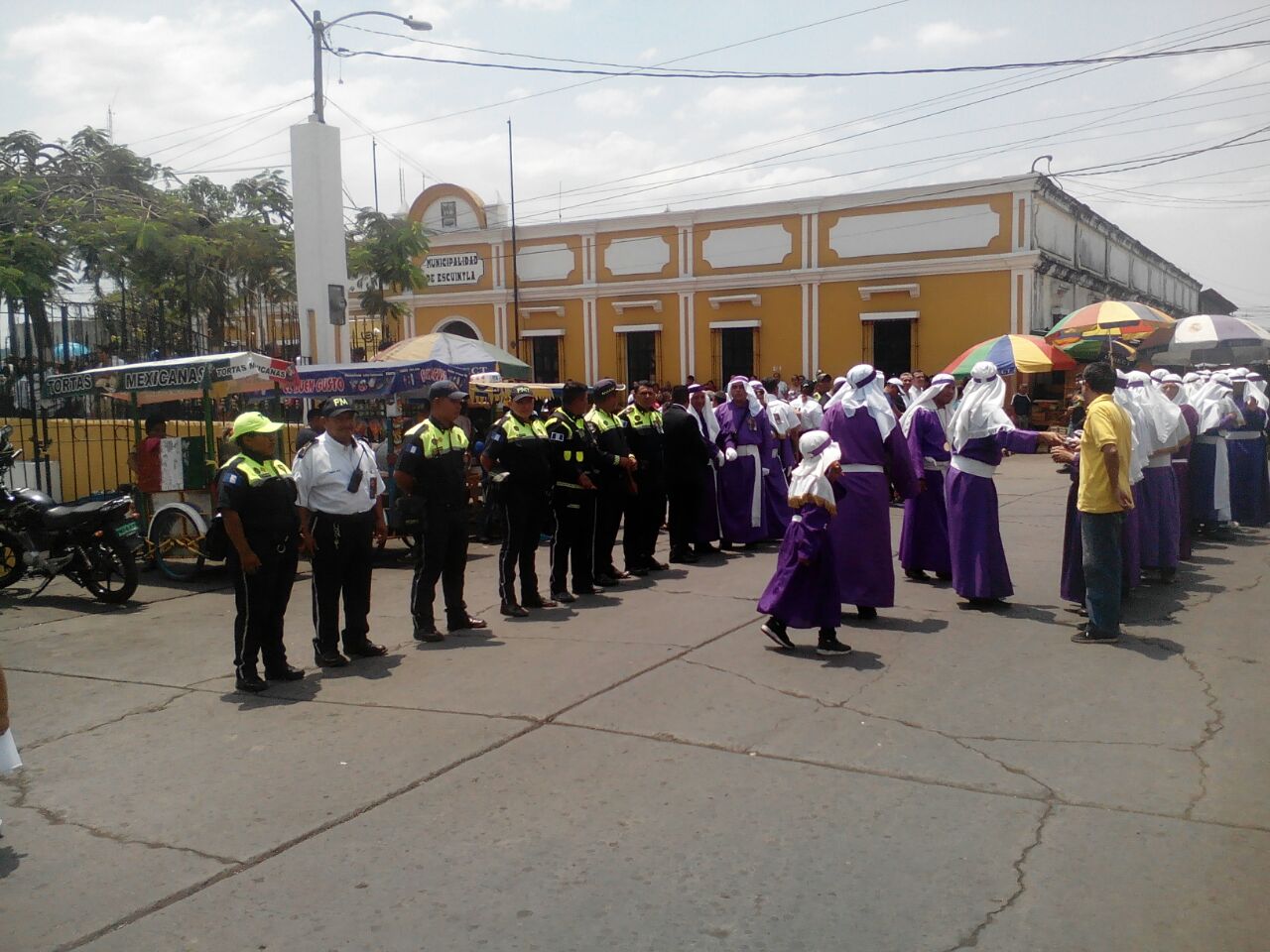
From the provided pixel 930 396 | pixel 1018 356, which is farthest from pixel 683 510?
pixel 1018 356

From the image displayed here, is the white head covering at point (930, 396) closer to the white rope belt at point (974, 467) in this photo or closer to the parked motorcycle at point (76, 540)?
the white rope belt at point (974, 467)

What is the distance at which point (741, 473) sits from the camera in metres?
12.1

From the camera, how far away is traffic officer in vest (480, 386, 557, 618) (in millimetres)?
8711

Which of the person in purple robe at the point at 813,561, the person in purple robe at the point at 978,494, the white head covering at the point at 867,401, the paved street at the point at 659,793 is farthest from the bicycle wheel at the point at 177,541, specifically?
the person in purple robe at the point at 978,494

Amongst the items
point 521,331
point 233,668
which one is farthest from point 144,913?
point 521,331

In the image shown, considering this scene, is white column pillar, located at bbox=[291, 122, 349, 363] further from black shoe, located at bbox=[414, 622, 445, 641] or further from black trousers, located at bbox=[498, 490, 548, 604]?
black shoe, located at bbox=[414, 622, 445, 641]

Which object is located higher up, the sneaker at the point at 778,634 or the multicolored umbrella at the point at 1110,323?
the multicolored umbrella at the point at 1110,323

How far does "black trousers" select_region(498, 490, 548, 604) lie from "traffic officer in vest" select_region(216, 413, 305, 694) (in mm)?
2125

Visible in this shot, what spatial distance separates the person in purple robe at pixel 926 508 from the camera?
9805 mm

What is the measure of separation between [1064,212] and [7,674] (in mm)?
29592

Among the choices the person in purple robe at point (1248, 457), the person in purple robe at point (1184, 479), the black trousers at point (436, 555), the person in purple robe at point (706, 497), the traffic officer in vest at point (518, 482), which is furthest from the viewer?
the person in purple robe at point (1248, 457)

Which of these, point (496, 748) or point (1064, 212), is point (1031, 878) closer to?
point (496, 748)

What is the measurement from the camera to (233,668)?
7.51 m

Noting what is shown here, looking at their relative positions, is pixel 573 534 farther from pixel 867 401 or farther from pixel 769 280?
pixel 769 280
